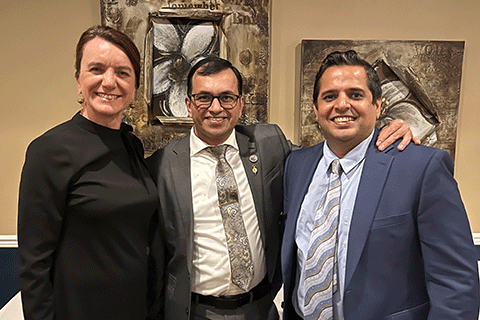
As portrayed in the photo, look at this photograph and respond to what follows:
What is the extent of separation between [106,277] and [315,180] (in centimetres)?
99

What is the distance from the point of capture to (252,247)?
1671 mm

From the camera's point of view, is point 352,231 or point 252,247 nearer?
point 352,231

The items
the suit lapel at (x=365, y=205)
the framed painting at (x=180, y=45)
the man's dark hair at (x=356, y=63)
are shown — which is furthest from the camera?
the framed painting at (x=180, y=45)

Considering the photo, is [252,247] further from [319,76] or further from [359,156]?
[319,76]

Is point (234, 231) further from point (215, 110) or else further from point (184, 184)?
point (215, 110)

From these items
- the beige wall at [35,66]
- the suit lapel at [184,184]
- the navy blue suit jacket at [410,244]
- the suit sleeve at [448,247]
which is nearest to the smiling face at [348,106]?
the navy blue suit jacket at [410,244]

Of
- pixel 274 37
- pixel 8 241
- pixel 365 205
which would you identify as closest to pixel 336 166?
pixel 365 205

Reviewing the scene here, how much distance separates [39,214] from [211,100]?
0.87m

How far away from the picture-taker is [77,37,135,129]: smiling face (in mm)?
1390

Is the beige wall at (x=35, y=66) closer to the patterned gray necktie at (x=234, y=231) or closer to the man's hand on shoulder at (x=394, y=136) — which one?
the patterned gray necktie at (x=234, y=231)

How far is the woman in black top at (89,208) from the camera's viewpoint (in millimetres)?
1308

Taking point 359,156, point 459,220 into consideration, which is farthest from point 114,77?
point 459,220

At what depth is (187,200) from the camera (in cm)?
162

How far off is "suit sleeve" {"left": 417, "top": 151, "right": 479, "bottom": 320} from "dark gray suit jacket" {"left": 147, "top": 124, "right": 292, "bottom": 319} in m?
0.73
